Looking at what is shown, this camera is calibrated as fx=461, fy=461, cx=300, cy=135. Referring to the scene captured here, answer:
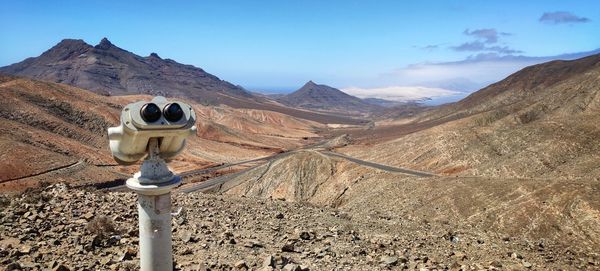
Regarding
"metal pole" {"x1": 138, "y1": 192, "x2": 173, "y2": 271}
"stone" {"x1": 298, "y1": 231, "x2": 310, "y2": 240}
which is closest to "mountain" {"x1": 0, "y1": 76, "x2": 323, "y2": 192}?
"stone" {"x1": 298, "y1": 231, "x2": 310, "y2": 240}

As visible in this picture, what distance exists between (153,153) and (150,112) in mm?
753

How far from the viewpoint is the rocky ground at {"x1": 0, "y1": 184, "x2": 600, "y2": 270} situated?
11438mm

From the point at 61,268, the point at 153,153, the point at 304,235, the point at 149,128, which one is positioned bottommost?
the point at 304,235

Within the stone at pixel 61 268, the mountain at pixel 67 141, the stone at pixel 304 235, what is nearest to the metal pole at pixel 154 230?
the stone at pixel 61 268

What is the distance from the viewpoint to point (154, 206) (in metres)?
6.82

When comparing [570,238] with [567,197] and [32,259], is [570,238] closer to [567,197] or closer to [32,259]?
[567,197]

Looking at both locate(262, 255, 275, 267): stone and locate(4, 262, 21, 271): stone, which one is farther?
locate(262, 255, 275, 267): stone

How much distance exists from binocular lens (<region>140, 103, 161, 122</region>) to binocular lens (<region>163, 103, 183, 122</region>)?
4.8 inches

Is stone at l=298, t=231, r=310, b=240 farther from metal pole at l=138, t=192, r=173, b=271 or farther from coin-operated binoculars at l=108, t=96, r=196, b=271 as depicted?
metal pole at l=138, t=192, r=173, b=271

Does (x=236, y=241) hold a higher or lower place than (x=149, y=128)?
lower

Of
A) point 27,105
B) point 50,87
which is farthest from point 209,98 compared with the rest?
point 27,105

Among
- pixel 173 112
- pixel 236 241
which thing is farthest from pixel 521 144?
pixel 173 112

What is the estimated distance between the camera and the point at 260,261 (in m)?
11.8

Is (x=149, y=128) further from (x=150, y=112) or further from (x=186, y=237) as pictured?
(x=186, y=237)
